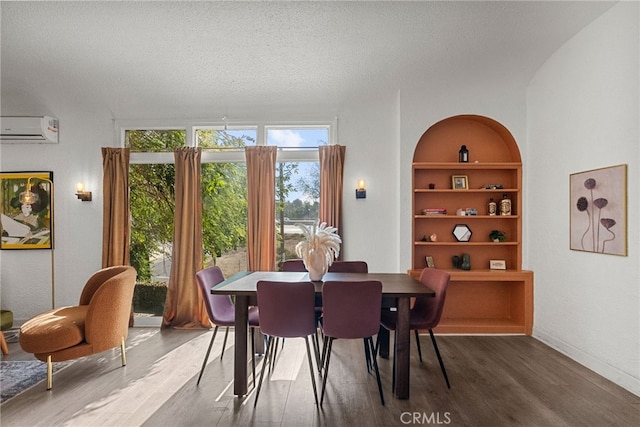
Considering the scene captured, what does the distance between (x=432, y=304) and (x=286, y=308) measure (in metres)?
1.37

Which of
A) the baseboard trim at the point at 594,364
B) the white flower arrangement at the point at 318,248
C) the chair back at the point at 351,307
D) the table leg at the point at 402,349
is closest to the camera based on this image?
the chair back at the point at 351,307

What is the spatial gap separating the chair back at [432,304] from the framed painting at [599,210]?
1.46 m

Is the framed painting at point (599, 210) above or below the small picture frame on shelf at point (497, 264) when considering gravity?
above

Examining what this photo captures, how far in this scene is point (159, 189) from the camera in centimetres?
467

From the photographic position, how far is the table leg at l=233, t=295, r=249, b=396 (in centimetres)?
263

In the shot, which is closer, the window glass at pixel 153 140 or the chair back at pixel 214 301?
the chair back at pixel 214 301

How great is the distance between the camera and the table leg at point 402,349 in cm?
259

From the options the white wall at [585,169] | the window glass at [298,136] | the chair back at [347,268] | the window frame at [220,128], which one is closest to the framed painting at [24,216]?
the window frame at [220,128]

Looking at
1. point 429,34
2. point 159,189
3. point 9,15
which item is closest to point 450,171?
point 429,34

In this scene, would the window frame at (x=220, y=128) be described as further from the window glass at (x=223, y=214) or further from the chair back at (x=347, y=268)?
the chair back at (x=347, y=268)

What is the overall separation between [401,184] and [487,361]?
2127mm

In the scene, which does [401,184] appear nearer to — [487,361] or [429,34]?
[429,34]

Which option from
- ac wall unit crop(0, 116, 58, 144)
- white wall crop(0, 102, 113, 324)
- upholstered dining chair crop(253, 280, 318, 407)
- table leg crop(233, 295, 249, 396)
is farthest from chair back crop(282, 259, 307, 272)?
ac wall unit crop(0, 116, 58, 144)

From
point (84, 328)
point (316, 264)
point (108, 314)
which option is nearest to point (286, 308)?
point (316, 264)
